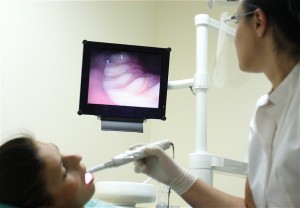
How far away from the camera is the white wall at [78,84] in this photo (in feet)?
8.17

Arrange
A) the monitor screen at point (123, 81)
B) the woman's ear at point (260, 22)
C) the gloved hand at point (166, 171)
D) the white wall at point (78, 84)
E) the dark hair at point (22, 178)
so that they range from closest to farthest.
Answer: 1. the dark hair at point (22, 178)
2. the woman's ear at point (260, 22)
3. the gloved hand at point (166, 171)
4. the monitor screen at point (123, 81)
5. the white wall at point (78, 84)

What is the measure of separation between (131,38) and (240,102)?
0.93 metres

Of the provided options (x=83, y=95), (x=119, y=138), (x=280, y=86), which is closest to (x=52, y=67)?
(x=119, y=138)

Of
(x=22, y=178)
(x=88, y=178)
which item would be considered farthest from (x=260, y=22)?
(x=22, y=178)

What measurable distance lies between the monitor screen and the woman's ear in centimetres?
69

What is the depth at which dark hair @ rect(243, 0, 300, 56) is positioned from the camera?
47.9 inches

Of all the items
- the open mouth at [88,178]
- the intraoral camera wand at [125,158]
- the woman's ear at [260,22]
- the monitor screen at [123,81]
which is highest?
the woman's ear at [260,22]

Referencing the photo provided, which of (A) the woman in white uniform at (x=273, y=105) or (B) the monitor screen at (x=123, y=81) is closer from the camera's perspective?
(A) the woman in white uniform at (x=273, y=105)

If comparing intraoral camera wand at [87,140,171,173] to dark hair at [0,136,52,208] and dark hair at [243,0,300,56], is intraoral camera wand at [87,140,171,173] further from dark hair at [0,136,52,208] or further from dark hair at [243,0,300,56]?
dark hair at [243,0,300,56]

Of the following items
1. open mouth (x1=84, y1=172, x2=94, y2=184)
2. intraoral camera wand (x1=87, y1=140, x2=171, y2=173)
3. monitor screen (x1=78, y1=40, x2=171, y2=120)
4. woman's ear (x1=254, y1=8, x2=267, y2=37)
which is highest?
woman's ear (x1=254, y1=8, x2=267, y2=37)

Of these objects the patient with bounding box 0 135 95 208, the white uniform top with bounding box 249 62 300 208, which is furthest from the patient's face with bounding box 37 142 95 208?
the white uniform top with bounding box 249 62 300 208

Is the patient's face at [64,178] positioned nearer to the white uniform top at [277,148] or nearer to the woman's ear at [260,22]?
the white uniform top at [277,148]

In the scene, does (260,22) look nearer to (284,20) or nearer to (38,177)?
(284,20)

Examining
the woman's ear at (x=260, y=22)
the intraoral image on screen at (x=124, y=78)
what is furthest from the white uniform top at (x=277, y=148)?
the intraoral image on screen at (x=124, y=78)
